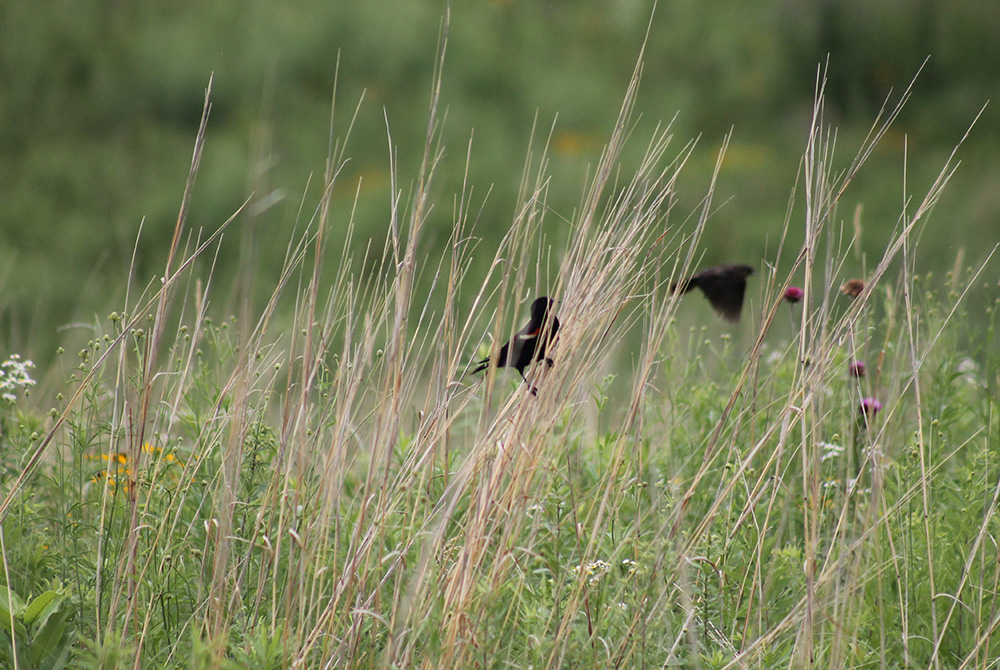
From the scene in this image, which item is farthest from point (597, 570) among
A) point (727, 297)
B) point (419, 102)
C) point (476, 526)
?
point (419, 102)

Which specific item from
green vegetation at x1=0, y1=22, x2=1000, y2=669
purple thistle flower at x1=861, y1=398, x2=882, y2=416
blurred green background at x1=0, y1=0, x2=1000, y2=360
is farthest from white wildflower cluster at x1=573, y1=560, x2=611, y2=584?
blurred green background at x1=0, y1=0, x2=1000, y2=360

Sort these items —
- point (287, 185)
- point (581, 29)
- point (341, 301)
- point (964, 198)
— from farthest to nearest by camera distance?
point (581, 29) → point (287, 185) → point (964, 198) → point (341, 301)

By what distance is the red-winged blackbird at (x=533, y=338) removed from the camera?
142 centimetres

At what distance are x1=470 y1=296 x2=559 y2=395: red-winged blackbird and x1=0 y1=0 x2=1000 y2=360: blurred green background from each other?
4.53 m

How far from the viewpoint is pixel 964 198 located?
5.69 metres

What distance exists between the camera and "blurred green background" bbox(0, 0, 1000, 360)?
611 cm

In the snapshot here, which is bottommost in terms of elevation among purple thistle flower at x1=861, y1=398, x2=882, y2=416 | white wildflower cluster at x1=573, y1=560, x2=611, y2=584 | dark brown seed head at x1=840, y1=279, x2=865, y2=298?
white wildflower cluster at x1=573, y1=560, x2=611, y2=584

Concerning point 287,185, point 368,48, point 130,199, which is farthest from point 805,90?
point 130,199

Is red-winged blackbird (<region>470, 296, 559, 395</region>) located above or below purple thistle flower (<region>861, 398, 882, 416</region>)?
above

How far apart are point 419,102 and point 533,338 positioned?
5.82 metres

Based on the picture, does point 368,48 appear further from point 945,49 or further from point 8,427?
point 8,427

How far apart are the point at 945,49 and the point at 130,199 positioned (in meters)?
6.06

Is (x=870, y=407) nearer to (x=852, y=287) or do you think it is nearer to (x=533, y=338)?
(x=852, y=287)

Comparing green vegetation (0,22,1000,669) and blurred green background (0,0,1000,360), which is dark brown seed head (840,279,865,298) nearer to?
green vegetation (0,22,1000,669)
